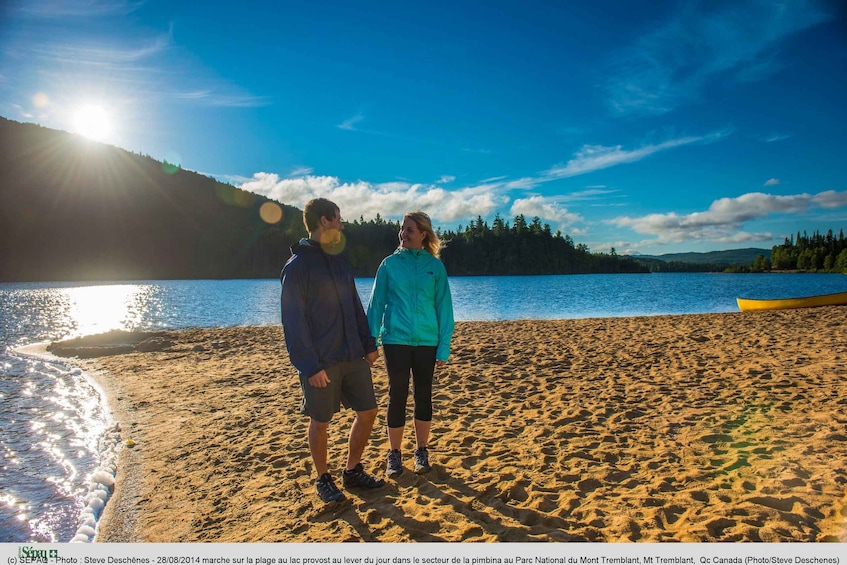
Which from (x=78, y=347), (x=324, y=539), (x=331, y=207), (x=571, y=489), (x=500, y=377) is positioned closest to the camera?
(x=324, y=539)

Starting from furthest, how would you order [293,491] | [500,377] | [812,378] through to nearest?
1. [500,377]
2. [812,378]
3. [293,491]

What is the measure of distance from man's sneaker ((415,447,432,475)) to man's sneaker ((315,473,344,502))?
0.81m

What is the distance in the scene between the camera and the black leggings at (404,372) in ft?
12.7

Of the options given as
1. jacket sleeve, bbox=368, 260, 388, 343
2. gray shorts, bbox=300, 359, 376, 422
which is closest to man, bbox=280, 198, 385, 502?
gray shorts, bbox=300, 359, 376, 422

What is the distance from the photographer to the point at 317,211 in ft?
11.6

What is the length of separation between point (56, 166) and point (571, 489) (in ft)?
657

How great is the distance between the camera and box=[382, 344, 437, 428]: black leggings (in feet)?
12.7

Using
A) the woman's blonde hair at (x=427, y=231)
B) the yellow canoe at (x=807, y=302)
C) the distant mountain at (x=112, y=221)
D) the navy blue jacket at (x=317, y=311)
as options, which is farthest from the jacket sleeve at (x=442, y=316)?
the distant mountain at (x=112, y=221)

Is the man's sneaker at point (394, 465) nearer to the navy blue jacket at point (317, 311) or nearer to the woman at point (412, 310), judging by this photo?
the woman at point (412, 310)

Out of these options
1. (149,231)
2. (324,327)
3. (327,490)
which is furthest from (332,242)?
(149,231)

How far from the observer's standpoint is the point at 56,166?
504ft

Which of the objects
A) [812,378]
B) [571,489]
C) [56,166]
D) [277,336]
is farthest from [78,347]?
[56,166]

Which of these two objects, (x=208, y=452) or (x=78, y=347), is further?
(x=78, y=347)
